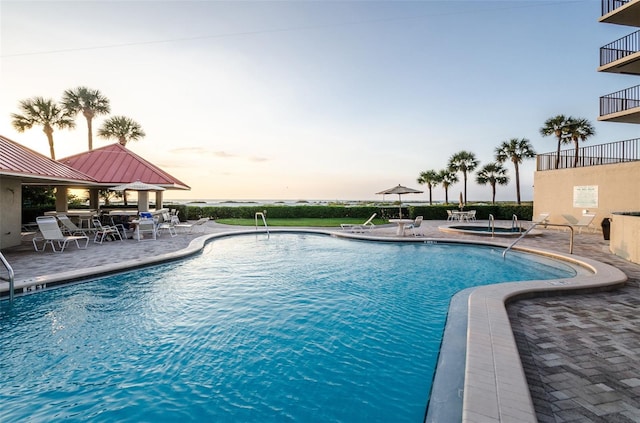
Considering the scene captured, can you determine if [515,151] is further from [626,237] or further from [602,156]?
[626,237]

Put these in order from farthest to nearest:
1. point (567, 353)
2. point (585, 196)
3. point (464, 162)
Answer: point (464, 162), point (585, 196), point (567, 353)

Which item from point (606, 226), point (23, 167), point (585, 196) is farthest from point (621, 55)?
point (23, 167)

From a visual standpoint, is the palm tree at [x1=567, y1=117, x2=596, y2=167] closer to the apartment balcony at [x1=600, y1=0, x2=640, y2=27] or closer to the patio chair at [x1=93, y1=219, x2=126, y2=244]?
the apartment balcony at [x1=600, y1=0, x2=640, y2=27]

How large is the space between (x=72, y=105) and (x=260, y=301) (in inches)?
Result: 1208

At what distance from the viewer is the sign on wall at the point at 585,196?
16.7 m

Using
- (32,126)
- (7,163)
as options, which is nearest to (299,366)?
(7,163)

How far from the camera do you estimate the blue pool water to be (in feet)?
10.1

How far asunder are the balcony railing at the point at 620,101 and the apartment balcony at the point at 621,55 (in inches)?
46.7

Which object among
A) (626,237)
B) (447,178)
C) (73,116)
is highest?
(73,116)

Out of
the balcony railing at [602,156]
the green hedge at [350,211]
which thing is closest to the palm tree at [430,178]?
the green hedge at [350,211]

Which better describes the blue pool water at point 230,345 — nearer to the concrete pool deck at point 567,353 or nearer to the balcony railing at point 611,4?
the concrete pool deck at point 567,353

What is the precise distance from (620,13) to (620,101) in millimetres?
4285

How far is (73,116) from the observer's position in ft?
87.1

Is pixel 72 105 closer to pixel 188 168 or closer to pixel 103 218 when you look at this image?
pixel 188 168
